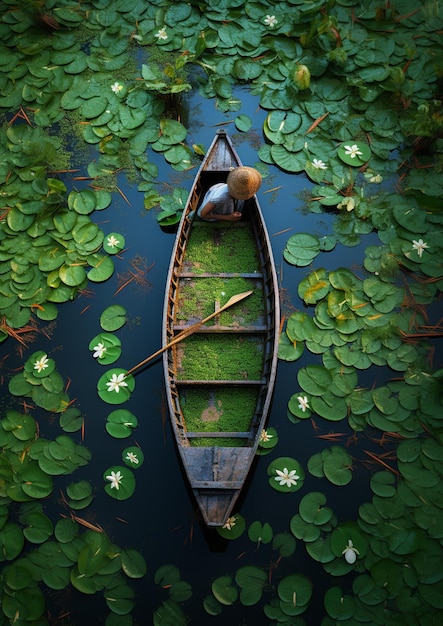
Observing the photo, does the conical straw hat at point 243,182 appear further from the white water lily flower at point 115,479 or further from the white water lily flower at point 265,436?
the white water lily flower at point 115,479

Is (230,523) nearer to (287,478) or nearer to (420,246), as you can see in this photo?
(287,478)

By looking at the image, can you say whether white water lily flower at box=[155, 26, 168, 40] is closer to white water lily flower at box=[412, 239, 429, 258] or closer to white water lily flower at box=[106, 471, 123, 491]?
white water lily flower at box=[412, 239, 429, 258]

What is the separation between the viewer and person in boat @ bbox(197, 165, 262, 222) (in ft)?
14.2

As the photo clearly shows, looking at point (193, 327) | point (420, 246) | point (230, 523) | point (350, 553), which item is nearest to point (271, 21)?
point (420, 246)

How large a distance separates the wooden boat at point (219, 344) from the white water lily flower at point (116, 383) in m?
0.43

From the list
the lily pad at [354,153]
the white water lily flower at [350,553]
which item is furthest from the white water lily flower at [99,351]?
the lily pad at [354,153]

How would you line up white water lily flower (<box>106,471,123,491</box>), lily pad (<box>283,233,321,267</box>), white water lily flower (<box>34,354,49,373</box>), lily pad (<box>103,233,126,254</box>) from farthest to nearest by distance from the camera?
lily pad (<box>103,233,126,254</box>) → lily pad (<box>283,233,321,267</box>) → white water lily flower (<box>34,354,49,373</box>) → white water lily flower (<box>106,471,123,491</box>)

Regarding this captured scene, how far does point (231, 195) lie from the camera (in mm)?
4508

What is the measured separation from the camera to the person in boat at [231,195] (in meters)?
4.32

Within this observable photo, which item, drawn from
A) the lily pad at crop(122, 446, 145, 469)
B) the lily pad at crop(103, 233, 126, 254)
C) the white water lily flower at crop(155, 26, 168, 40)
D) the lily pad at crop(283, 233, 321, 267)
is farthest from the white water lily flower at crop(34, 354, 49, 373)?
the white water lily flower at crop(155, 26, 168, 40)

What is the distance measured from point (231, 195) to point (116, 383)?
1.73m

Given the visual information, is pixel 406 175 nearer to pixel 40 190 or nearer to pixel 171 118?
pixel 171 118

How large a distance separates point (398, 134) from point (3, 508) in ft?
15.0

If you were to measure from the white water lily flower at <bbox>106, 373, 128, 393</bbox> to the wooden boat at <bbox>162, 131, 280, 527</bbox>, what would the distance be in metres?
0.43
